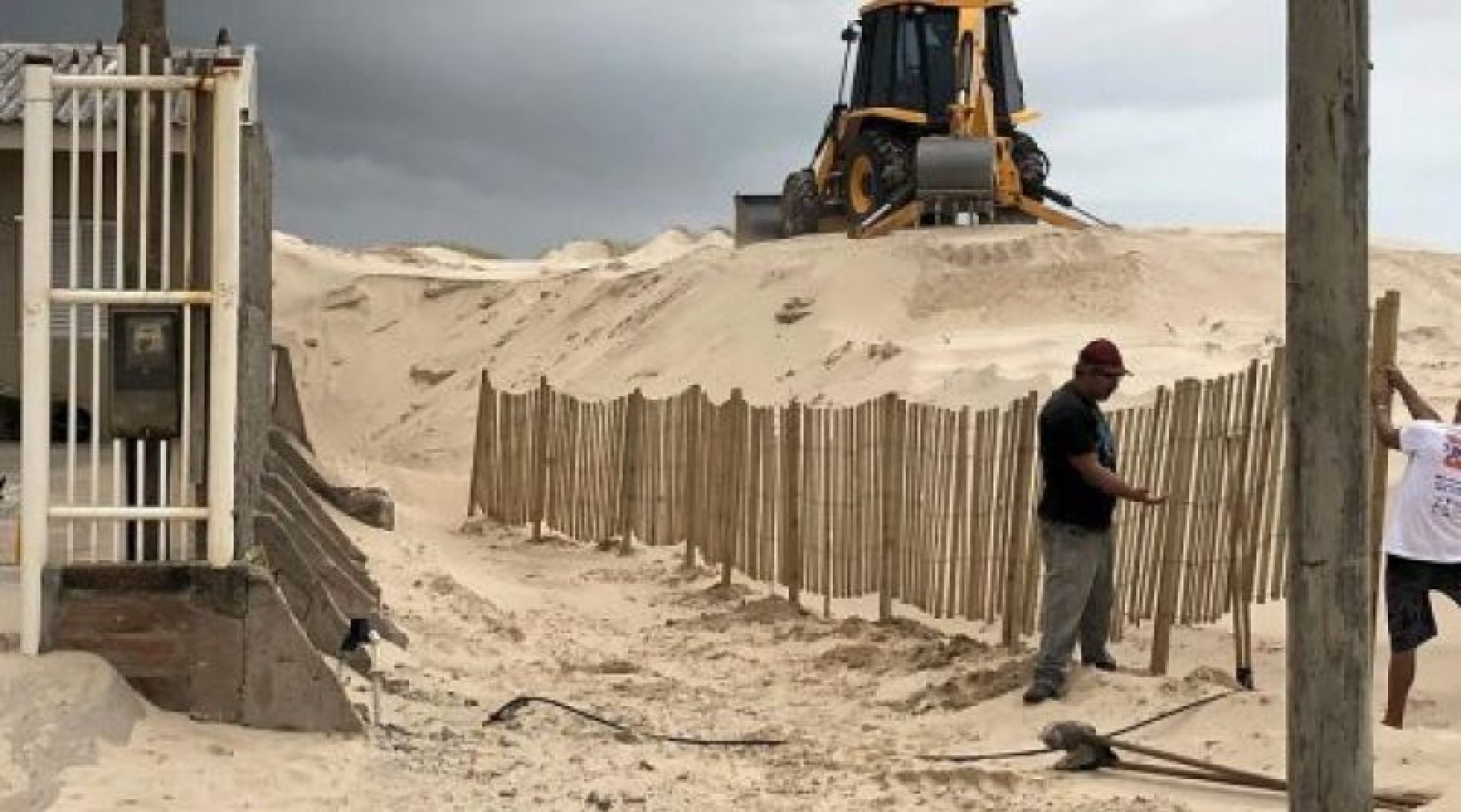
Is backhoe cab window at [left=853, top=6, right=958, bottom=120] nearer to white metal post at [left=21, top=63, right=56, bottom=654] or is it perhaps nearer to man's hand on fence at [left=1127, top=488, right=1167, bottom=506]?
man's hand on fence at [left=1127, top=488, right=1167, bottom=506]

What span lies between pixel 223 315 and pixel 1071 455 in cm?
348

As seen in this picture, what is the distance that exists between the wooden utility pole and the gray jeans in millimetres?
3634

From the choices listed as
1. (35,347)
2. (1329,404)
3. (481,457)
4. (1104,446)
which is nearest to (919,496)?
(1104,446)

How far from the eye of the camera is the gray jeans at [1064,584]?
7.97 metres

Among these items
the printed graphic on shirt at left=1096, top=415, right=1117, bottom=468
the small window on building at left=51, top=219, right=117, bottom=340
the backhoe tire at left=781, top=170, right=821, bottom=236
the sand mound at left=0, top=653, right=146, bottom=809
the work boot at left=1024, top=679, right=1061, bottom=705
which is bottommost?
the work boot at left=1024, top=679, right=1061, bottom=705

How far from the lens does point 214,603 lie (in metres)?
6.31

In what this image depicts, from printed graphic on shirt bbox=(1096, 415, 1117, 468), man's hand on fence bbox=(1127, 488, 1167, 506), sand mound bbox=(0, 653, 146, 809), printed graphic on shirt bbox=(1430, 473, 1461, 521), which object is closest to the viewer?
sand mound bbox=(0, 653, 146, 809)

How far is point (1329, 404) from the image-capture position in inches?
164

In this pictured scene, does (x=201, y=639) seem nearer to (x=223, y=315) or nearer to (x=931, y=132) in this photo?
(x=223, y=315)

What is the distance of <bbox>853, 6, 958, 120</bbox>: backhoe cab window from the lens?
77.5 feet

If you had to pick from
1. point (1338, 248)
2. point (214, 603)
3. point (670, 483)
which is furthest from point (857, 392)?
point (1338, 248)

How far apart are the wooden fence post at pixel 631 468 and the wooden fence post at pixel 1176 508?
20.8 feet

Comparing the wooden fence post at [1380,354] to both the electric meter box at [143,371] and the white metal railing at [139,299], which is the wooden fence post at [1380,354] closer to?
the white metal railing at [139,299]

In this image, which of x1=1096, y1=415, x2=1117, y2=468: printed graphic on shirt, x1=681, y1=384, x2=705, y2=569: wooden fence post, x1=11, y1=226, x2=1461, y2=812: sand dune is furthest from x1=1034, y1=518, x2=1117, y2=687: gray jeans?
x1=681, y1=384, x2=705, y2=569: wooden fence post
